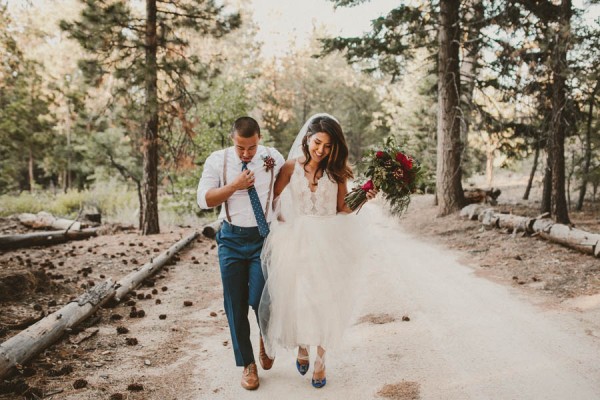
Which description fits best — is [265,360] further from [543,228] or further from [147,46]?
[147,46]

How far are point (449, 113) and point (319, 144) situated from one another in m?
10.1

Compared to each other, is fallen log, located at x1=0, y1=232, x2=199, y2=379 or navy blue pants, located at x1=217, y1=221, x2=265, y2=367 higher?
navy blue pants, located at x1=217, y1=221, x2=265, y2=367

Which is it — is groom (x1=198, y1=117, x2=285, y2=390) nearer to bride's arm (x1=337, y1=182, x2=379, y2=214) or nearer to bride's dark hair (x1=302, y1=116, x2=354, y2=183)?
bride's dark hair (x1=302, y1=116, x2=354, y2=183)

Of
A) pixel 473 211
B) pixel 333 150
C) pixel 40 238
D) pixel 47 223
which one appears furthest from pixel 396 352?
pixel 47 223

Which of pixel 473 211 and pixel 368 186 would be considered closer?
pixel 368 186

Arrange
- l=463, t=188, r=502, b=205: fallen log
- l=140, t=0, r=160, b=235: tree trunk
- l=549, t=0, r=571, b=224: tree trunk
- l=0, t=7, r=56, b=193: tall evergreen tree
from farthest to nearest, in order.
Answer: l=0, t=7, r=56, b=193: tall evergreen tree → l=463, t=188, r=502, b=205: fallen log → l=140, t=0, r=160, b=235: tree trunk → l=549, t=0, r=571, b=224: tree trunk

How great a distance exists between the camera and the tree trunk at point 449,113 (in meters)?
12.2

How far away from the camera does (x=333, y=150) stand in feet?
11.8

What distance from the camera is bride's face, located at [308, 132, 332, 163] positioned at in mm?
3523

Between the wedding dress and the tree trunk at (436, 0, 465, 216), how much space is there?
9653 mm

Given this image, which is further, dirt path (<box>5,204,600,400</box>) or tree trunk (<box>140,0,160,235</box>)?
tree trunk (<box>140,0,160,235</box>)

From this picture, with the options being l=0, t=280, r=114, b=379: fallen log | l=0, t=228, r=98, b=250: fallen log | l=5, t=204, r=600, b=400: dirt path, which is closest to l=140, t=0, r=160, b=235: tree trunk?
l=0, t=228, r=98, b=250: fallen log

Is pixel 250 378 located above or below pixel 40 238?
below

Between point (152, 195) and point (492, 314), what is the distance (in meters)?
8.85
